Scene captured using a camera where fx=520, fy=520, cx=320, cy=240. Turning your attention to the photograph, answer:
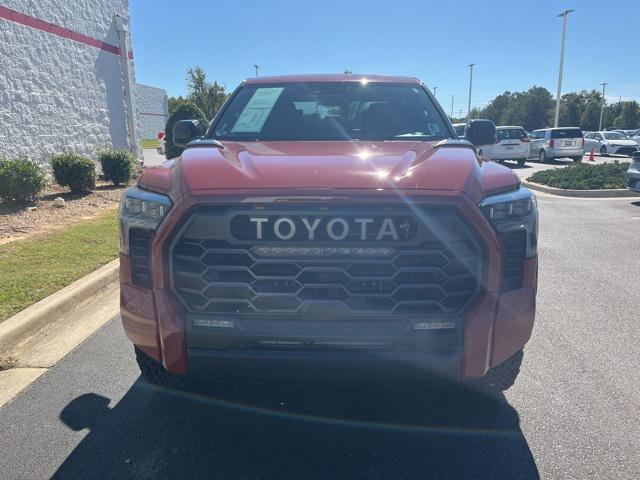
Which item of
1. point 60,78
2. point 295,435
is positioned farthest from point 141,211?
point 60,78

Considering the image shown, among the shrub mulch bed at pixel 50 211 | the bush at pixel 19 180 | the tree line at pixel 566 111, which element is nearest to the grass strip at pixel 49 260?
the shrub mulch bed at pixel 50 211

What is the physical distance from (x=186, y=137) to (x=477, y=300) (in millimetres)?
2757

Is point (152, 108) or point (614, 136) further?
point (152, 108)

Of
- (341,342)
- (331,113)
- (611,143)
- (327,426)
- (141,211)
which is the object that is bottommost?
(327,426)

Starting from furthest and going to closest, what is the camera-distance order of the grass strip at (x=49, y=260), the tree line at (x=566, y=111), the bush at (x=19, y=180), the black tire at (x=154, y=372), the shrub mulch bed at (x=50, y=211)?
the tree line at (x=566, y=111) < the bush at (x=19, y=180) < the shrub mulch bed at (x=50, y=211) < the grass strip at (x=49, y=260) < the black tire at (x=154, y=372)

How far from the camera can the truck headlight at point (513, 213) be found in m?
2.38

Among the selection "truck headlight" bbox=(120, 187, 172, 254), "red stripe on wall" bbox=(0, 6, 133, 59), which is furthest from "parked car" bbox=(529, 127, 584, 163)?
"truck headlight" bbox=(120, 187, 172, 254)

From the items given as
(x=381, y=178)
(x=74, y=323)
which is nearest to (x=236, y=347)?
(x=381, y=178)

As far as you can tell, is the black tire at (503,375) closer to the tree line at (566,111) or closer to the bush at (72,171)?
the bush at (72,171)

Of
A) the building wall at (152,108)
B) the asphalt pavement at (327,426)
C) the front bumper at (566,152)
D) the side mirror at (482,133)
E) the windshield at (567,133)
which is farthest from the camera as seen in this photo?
the building wall at (152,108)

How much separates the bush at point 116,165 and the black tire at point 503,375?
1042cm

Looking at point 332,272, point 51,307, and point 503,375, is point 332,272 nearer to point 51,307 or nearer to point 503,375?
point 503,375

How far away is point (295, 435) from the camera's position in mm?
2801

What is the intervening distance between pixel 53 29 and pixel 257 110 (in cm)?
954
